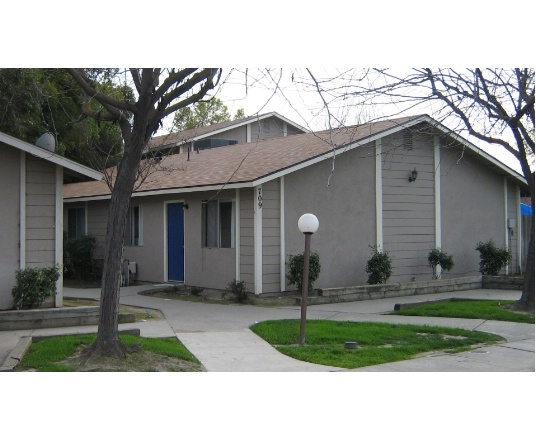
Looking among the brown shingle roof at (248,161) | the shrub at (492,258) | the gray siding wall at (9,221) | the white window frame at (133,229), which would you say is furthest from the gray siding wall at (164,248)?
the shrub at (492,258)

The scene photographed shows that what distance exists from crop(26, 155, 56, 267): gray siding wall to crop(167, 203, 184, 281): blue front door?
535 cm

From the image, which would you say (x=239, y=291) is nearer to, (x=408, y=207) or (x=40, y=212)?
(x=40, y=212)

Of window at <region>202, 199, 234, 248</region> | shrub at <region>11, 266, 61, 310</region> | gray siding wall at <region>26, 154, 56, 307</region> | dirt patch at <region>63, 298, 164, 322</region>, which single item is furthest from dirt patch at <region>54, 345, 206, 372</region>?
window at <region>202, 199, 234, 248</region>

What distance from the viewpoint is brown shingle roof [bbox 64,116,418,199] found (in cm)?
1548

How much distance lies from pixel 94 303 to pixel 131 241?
18.8 ft

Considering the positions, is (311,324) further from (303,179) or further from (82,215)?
(82,215)

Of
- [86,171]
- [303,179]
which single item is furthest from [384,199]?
[86,171]

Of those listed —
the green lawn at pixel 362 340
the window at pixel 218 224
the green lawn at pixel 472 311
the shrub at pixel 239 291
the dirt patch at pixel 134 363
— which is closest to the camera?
the dirt patch at pixel 134 363

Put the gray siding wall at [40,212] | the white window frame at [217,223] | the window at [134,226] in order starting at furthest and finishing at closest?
the window at [134,226] < the white window frame at [217,223] < the gray siding wall at [40,212]

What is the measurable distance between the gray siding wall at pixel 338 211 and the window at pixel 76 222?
30.0 feet

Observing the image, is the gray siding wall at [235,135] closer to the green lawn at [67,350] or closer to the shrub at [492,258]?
the shrub at [492,258]

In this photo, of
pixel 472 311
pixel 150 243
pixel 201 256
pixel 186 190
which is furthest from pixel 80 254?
pixel 472 311

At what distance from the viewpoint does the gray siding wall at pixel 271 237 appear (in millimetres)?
15172

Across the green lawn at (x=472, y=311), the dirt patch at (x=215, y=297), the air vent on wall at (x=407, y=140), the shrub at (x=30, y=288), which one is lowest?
the green lawn at (x=472, y=311)
